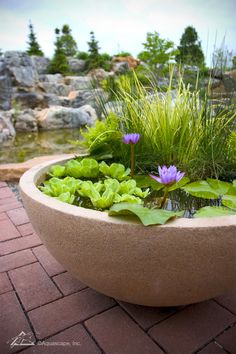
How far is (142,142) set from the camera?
1.47 metres

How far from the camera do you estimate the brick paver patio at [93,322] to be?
0.92m

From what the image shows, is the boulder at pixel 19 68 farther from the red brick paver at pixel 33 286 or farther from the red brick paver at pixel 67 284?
the red brick paver at pixel 67 284

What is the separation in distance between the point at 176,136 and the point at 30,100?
921 centimetres

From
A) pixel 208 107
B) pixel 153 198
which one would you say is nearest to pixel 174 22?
pixel 208 107

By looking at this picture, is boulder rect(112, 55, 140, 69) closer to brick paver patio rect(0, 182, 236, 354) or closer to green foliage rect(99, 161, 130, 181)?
green foliage rect(99, 161, 130, 181)

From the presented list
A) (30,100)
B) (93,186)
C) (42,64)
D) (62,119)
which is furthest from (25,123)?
(42,64)

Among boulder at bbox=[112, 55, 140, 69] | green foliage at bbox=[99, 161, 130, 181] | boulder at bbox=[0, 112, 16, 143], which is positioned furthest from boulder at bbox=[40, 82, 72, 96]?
green foliage at bbox=[99, 161, 130, 181]

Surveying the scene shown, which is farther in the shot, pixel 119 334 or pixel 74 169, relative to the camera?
pixel 74 169

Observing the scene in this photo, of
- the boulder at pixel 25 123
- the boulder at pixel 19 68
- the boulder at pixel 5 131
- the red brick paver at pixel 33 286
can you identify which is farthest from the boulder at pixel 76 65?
the red brick paver at pixel 33 286

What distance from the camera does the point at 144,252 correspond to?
73 cm

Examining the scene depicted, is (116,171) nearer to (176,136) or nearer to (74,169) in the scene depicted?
(74,169)

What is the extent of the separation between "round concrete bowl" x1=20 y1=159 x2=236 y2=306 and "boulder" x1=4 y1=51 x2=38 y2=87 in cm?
1033

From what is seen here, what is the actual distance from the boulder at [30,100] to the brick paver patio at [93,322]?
363 inches

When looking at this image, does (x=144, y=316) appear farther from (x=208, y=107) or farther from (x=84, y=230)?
(x=208, y=107)
